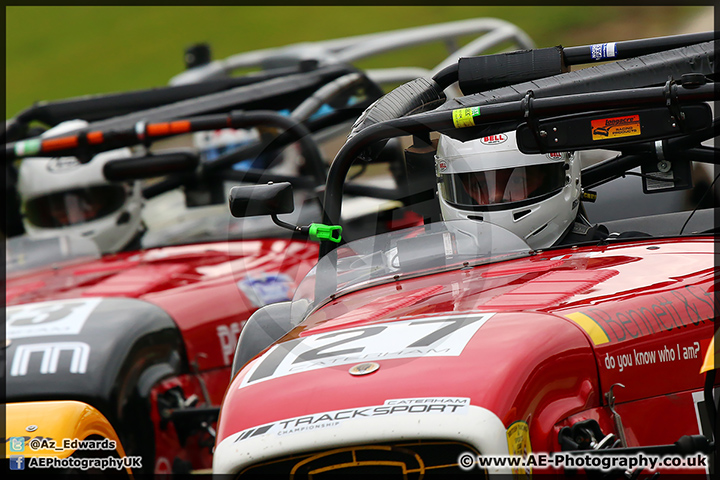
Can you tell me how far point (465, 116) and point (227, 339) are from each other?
2.37 metres

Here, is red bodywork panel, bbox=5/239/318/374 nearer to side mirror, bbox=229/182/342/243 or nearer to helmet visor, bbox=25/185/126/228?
helmet visor, bbox=25/185/126/228

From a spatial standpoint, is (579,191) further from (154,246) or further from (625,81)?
(154,246)

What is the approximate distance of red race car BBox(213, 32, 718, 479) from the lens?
266 centimetres

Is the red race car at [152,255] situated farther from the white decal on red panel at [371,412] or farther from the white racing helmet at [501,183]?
the white decal on red panel at [371,412]

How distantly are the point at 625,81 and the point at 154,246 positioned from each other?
12.8ft

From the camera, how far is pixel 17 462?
4.21 m

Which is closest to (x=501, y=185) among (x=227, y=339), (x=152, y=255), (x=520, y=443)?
(x=520, y=443)

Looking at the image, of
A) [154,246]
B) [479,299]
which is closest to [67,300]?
[154,246]

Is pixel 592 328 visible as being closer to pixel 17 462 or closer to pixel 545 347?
pixel 545 347

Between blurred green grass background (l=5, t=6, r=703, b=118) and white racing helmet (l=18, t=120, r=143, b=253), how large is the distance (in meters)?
16.5

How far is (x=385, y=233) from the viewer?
3.90 m

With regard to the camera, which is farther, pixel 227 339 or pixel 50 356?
pixel 227 339

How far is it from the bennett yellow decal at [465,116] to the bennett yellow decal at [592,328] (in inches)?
39.4

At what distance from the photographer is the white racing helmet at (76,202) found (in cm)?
684
